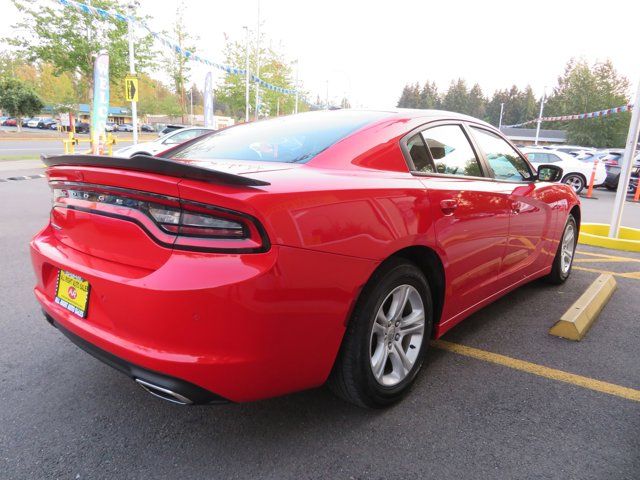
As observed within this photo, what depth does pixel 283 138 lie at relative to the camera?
266 centimetres

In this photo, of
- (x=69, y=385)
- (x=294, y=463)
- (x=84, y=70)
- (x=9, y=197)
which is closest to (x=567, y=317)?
(x=294, y=463)

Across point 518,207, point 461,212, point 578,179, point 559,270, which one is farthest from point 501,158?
point 578,179

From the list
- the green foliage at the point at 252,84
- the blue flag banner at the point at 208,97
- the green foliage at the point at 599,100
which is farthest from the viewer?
the green foliage at the point at 599,100

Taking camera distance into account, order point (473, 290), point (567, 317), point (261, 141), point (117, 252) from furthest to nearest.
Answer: point (567, 317)
point (473, 290)
point (261, 141)
point (117, 252)

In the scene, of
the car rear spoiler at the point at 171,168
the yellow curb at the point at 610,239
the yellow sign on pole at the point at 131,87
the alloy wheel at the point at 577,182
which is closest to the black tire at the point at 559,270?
the yellow curb at the point at 610,239

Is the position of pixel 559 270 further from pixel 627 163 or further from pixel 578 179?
pixel 578 179

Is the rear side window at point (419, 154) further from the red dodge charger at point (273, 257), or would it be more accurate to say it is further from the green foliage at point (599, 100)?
the green foliage at point (599, 100)

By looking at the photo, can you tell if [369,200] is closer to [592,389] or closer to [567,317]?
[592,389]

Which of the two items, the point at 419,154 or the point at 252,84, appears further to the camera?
the point at 252,84

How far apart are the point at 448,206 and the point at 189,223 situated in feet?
4.66

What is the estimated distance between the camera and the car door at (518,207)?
323cm

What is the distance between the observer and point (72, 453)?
6.51 ft

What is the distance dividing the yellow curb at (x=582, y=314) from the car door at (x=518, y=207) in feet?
1.38

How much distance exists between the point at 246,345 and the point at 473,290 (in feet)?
5.76
